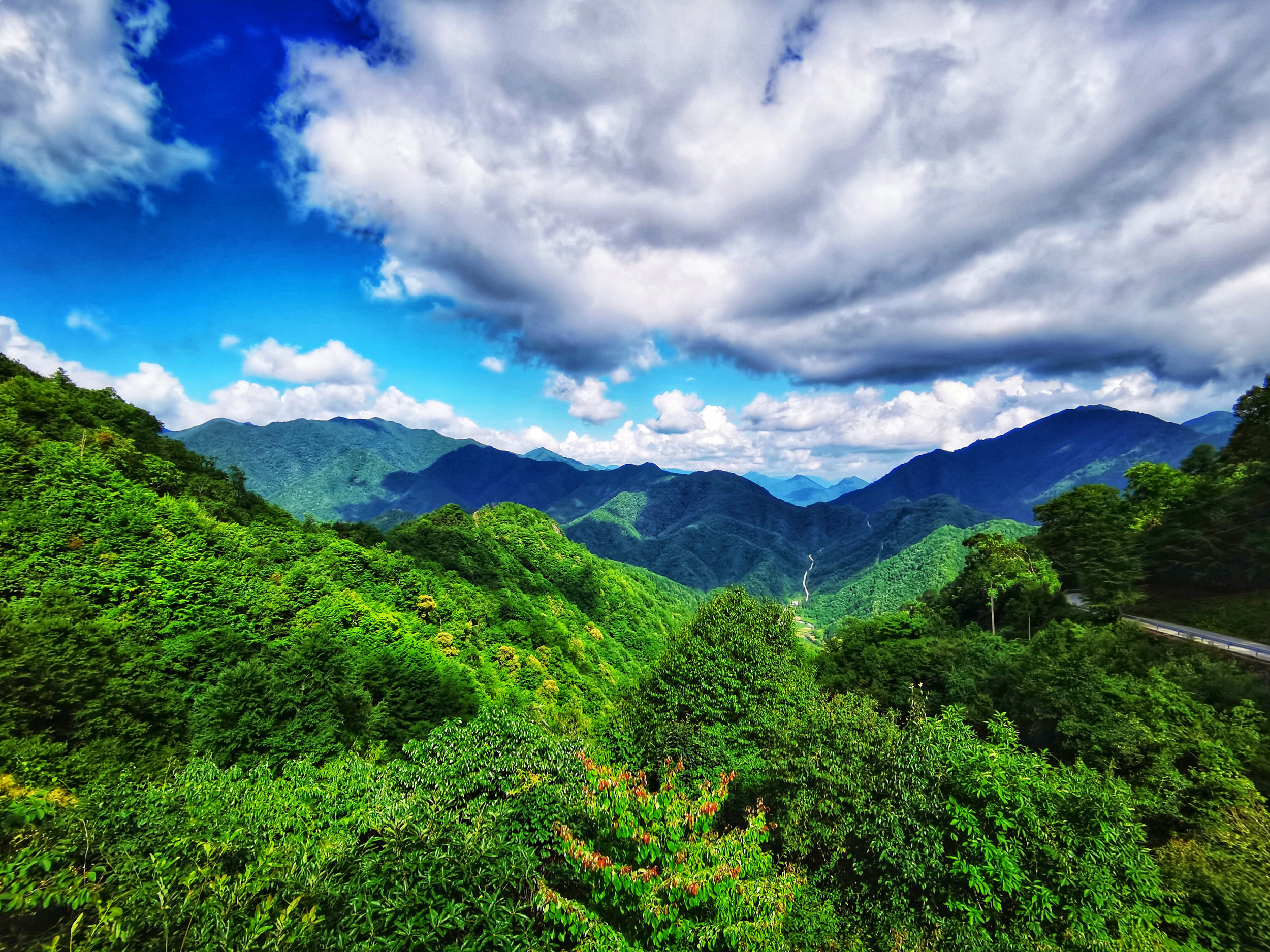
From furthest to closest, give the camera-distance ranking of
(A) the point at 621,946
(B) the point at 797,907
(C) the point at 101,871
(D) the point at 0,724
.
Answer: (D) the point at 0,724, (B) the point at 797,907, (A) the point at 621,946, (C) the point at 101,871

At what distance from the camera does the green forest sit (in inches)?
269

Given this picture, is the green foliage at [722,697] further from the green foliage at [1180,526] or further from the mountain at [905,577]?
the mountain at [905,577]

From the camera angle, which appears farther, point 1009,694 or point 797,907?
point 1009,694

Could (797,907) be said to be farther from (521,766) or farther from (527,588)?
(527,588)

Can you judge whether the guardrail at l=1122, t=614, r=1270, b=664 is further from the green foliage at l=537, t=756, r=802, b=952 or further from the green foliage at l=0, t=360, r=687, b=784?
the green foliage at l=0, t=360, r=687, b=784

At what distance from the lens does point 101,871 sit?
6.35m

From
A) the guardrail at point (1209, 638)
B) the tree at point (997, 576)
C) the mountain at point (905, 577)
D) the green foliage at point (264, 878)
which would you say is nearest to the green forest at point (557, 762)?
the green foliage at point (264, 878)

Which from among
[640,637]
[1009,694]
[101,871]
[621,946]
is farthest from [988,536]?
[101,871]

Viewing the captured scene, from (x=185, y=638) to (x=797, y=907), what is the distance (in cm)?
2698

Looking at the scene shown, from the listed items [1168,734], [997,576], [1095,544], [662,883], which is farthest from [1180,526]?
[662,883]

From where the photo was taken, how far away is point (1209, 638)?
83.4ft

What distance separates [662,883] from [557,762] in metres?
3.62

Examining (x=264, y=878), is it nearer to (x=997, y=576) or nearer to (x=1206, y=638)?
(x=1206, y=638)

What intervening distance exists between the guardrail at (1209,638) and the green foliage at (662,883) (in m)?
28.7
